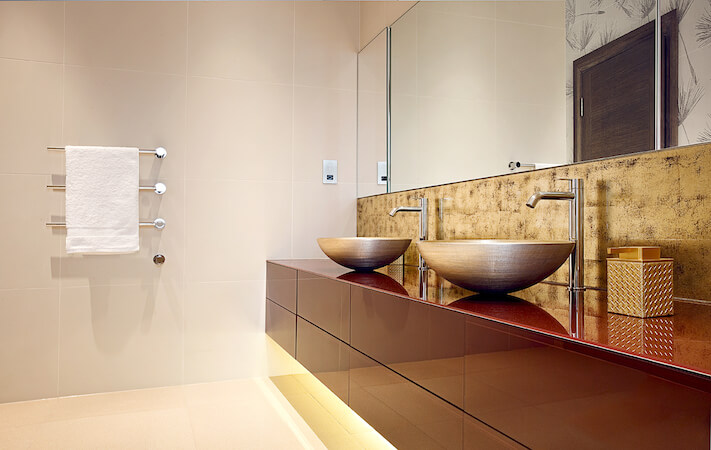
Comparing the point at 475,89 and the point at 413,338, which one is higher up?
the point at 475,89

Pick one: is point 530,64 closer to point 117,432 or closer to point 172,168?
point 172,168

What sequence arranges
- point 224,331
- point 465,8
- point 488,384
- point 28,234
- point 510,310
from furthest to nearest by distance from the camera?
point 224,331 → point 28,234 → point 465,8 → point 510,310 → point 488,384

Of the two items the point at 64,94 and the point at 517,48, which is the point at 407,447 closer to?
the point at 517,48

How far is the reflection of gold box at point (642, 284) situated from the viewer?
993 mm

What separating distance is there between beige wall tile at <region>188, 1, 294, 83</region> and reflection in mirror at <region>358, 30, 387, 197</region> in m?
0.43

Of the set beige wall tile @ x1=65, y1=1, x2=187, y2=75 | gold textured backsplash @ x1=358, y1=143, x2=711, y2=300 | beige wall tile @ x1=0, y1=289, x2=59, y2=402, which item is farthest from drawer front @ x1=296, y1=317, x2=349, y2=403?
beige wall tile @ x1=65, y1=1, x2=187, y2=75

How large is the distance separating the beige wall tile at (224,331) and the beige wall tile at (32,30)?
132cm

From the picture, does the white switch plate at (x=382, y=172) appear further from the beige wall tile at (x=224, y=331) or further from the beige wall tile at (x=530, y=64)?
the beige wall tile at (x=530, y=64)

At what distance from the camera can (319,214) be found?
2.93 meters

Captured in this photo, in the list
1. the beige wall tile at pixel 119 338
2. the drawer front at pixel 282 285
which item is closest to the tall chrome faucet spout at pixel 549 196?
the drawer front at pixel 282 285

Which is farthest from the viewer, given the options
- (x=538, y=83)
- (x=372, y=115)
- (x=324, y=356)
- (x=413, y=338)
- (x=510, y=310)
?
(x=372, y=115)

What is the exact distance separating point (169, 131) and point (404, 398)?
6.47 feet

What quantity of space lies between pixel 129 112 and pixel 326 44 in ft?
3.73

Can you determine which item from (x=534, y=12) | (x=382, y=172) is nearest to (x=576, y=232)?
(x=534, y=12)
